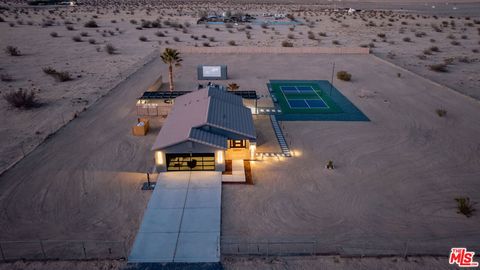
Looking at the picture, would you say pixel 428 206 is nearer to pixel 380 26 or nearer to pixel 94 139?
pixel 94 139

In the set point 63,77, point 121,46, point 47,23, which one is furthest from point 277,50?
point 47,23

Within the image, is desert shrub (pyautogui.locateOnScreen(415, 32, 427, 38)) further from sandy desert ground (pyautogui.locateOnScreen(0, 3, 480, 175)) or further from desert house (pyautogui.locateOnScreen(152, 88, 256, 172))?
desert house (pyautogui.locateOnScreen(152, 88, 256, 172))

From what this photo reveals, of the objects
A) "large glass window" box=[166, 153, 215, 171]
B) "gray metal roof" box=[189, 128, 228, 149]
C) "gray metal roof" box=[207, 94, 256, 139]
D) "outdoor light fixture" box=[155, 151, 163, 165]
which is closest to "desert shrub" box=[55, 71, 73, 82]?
"gray metal roof" box=[207, 94, 256, 139]

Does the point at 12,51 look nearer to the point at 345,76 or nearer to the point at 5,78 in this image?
the point at 5,78

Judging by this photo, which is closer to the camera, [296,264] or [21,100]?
[296,264]

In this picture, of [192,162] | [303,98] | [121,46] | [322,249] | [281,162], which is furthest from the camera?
[121,46]

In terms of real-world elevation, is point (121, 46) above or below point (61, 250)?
above
